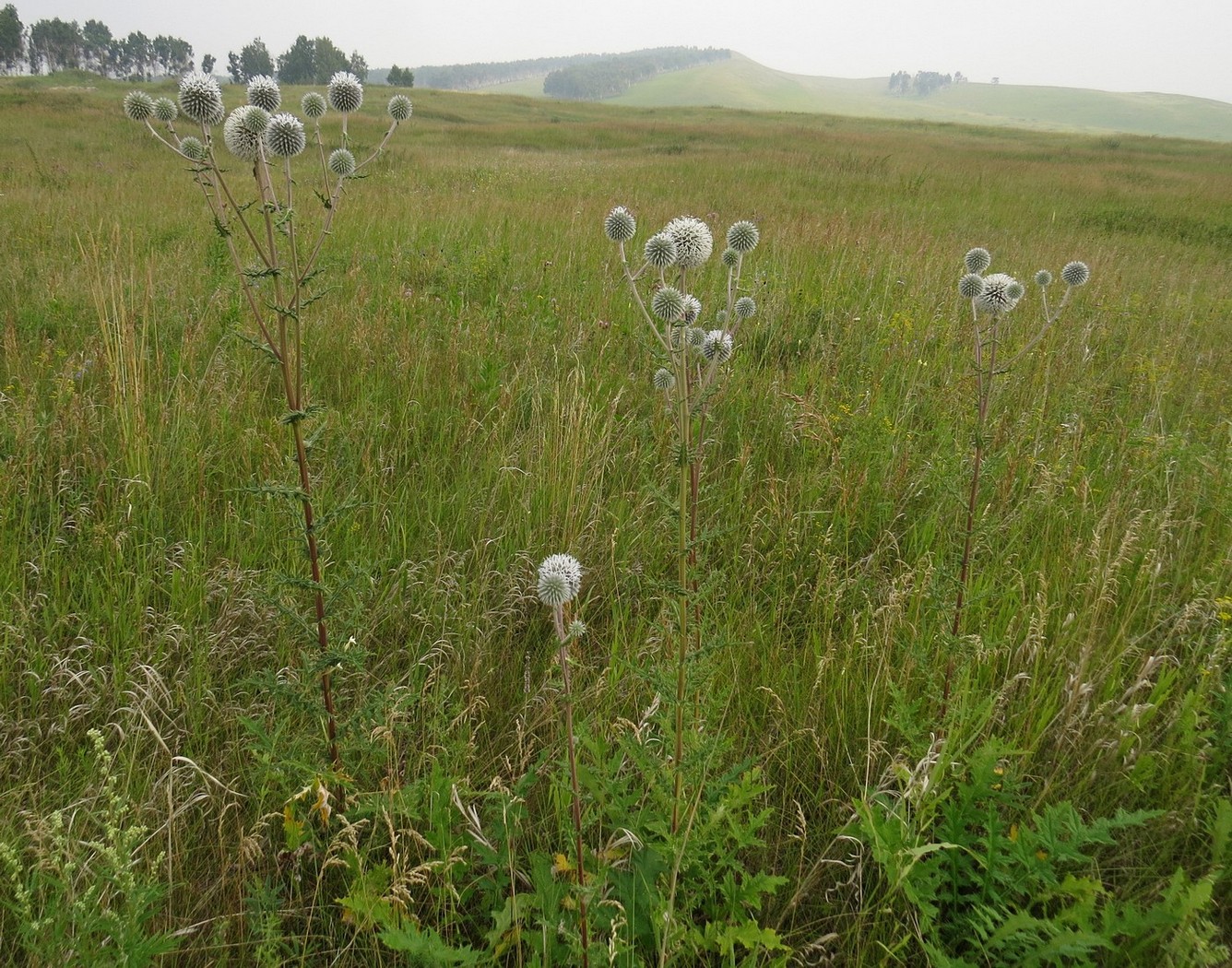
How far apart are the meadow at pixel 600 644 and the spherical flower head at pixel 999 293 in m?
0.79

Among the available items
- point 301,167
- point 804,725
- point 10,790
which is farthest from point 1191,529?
point 301,167

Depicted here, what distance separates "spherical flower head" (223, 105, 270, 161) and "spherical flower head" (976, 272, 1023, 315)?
246 cm

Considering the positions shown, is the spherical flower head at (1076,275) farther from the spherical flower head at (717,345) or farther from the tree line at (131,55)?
the tree line at (131,55)

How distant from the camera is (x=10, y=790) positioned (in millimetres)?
1649

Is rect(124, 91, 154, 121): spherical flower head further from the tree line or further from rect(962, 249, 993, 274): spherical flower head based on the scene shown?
the tree line

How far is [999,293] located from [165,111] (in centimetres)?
286

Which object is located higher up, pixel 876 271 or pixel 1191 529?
pixel 876 271

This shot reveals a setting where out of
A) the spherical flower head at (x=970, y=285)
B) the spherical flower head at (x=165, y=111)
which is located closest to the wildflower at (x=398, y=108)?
the spherical flower head at (x=165, y=111)

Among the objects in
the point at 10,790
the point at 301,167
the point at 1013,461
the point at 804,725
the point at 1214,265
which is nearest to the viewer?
the point at 10,790

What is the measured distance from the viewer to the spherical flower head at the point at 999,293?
2508 mm

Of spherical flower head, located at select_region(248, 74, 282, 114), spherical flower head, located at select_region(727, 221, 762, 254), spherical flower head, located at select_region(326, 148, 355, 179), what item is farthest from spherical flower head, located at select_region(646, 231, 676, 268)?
spherical flower head, located at select_region(248, 74, 282, 114)

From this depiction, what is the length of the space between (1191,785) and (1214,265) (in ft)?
34.2

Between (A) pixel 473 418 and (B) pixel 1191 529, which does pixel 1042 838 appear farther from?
(A) pixel 473 418

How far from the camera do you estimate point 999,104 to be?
16688cm
